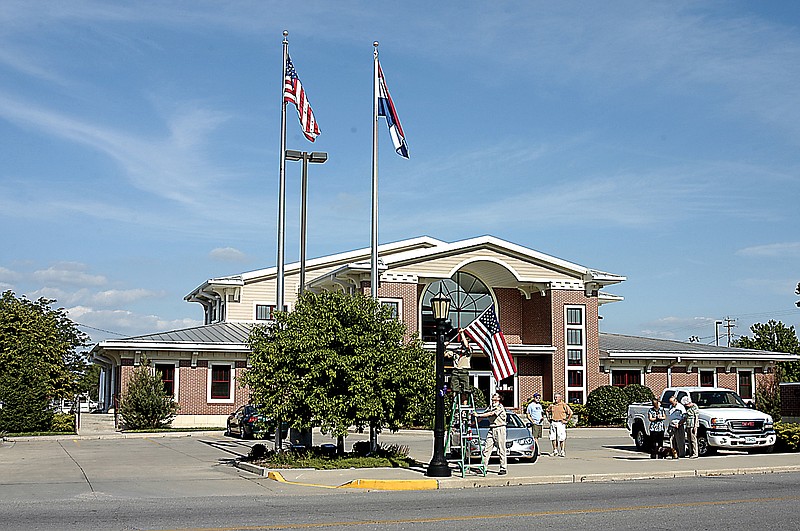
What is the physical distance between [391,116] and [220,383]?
2000 cm

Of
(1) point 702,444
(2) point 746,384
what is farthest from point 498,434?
(2) point 746,384

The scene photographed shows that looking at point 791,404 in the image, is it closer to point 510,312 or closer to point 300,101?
point 510,312

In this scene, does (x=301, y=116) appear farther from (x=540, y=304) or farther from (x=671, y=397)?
(x=540, y=304)

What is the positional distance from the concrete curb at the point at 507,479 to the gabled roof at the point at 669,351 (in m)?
25.1

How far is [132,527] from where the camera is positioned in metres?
12.0

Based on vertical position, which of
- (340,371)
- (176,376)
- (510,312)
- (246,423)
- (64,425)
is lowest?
(64,425)

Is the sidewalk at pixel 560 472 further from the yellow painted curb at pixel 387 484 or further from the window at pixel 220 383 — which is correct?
the window at pixel 220 383

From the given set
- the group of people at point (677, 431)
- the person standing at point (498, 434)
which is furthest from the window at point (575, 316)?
the person standing at point (498, 434)

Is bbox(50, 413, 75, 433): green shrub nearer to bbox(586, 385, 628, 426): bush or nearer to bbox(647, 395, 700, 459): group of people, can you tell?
bbox(586, 385, 628, 426): bush

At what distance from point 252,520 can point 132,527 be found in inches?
63.0

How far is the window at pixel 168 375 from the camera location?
4153 cm

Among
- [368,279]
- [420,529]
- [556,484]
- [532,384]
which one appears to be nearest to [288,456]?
[556,484]

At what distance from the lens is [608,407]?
40.9 metres

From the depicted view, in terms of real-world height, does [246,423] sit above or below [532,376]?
below
